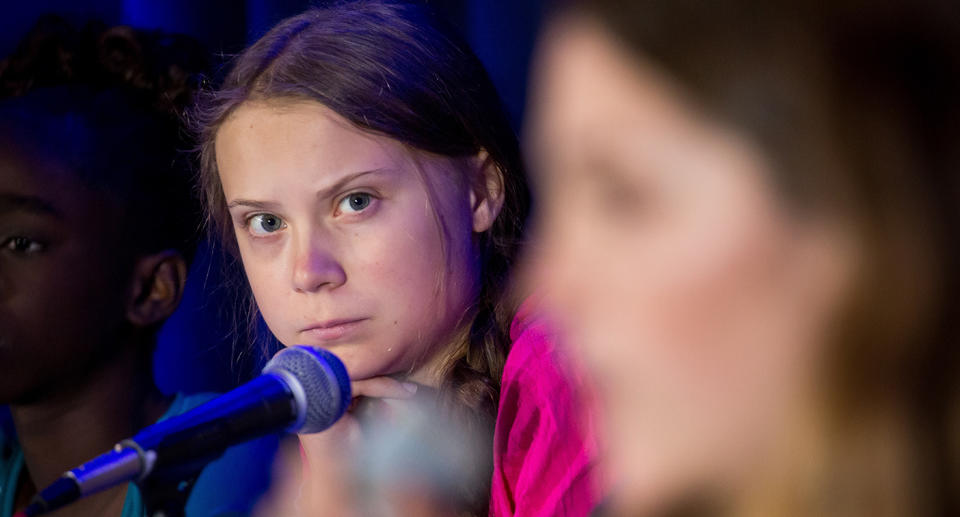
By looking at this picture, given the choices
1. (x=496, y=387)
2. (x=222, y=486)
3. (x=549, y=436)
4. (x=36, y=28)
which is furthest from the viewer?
(x=36, y=28)

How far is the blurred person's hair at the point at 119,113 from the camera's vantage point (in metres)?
1.28

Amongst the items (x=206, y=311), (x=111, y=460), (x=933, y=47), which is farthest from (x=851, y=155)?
(x=206, y=311)

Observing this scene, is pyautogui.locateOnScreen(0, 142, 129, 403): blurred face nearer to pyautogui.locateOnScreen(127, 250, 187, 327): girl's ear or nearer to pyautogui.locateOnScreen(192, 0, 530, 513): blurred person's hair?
pyautogui.locateOnScreen(127, 250, 187, 327): girl's ear

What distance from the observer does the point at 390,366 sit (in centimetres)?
104

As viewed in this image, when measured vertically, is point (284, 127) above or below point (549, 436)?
above

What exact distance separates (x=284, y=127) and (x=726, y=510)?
24.9 inches

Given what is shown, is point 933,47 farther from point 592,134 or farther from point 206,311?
point 206,311

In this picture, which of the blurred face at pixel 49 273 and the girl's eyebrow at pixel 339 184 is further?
the blurred face at pixel 49 273

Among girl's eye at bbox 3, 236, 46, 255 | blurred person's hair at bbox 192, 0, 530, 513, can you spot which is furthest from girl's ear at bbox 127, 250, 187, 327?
blurred person's hair at bbox 192, 0, 530, 513

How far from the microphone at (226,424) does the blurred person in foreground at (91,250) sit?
0.39 m

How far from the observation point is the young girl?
996 mm

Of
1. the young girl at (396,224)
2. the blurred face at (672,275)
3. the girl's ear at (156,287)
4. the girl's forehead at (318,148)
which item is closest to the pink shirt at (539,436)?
the young girl at (396,224)

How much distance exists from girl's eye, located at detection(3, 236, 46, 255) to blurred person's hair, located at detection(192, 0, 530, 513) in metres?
0.26

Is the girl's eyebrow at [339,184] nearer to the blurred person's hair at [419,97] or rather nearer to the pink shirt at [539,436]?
the blurred person's hair at [419,97]
